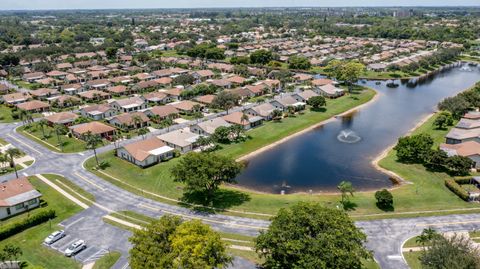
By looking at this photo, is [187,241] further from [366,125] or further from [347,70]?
[347,70]

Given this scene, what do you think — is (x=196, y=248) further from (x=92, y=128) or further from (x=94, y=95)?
(x=94, y=95)

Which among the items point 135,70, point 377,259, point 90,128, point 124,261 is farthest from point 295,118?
point 135,70

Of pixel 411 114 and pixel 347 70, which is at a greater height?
pixel 347 70

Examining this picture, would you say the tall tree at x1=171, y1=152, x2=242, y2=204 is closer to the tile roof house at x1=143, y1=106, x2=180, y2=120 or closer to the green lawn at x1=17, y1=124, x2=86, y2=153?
the green lawn at x1=17, y1=124, x2=86, y2=153

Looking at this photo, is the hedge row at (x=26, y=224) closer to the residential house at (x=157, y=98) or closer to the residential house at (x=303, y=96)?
the residential house at (x=157, y=98)

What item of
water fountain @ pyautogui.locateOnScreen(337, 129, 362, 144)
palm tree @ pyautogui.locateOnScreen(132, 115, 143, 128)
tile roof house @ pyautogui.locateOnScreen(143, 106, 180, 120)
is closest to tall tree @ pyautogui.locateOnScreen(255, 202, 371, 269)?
water fountain @ pyautogui.locateOnScreen(337, 129, 362, 144)
